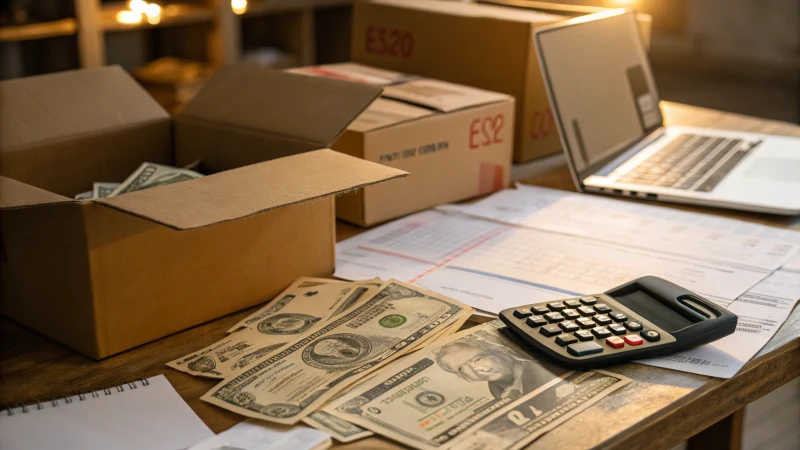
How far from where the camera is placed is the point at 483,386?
0.74 metres

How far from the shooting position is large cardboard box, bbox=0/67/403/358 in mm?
781

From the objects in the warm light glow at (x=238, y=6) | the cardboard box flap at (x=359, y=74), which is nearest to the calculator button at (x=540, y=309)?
the cardboard box flap at (x=359, y=74)

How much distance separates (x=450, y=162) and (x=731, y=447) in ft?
1.86

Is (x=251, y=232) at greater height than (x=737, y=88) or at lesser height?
greater

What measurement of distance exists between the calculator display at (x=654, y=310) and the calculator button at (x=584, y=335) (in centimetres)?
8

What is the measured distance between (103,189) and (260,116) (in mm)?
214

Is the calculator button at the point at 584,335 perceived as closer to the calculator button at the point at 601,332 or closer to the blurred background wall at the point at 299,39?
the calculator button at the point at 601,332

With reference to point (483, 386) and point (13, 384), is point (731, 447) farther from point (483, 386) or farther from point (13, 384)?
point (13, 384)

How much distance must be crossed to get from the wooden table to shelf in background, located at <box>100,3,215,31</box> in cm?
212

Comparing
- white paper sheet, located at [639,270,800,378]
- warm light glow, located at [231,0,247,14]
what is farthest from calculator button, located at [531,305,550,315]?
warm light glow, located at [231,0,247,14]

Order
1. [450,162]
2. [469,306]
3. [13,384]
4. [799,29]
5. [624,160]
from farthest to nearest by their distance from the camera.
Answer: [799,29] → [624,160] → [450,162] → [469,306] → [13,384]

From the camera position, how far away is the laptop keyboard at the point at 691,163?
1.34 metres

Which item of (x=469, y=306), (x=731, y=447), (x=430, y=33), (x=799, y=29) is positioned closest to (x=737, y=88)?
(x=799, y=29)

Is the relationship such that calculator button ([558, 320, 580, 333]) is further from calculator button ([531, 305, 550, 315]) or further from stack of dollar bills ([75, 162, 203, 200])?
stack of dollar bills ([75, 162, 203, 200])
